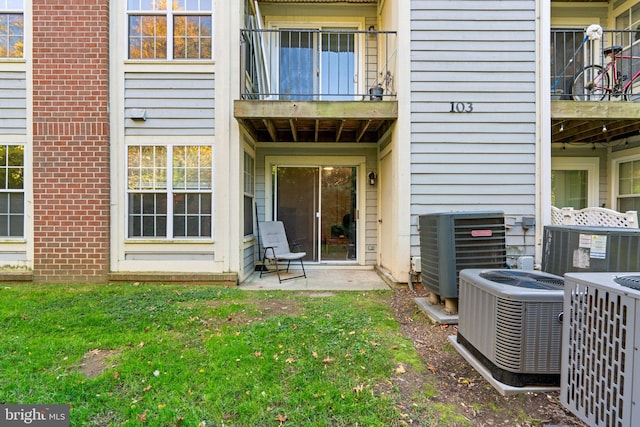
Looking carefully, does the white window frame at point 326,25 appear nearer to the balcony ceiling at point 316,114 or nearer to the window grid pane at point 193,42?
the balcony ceiling at point 316,114

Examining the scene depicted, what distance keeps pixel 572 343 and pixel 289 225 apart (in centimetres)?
528

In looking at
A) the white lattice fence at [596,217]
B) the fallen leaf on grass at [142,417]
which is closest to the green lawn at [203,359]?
the fallen leaf on grass at [142,417]

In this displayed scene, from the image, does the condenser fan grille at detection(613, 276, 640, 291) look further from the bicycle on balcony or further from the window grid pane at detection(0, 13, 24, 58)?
the window grid pane at detection(0, 13, 24, 58)

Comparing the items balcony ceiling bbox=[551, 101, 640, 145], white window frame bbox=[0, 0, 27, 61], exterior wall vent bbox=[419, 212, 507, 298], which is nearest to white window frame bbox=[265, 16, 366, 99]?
balcony ceiling bbox=[551, 101, 640, 145]

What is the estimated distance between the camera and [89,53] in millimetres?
4840

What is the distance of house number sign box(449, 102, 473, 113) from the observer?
4.82 metres

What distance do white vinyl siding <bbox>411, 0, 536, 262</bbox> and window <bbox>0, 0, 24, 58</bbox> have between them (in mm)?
5910

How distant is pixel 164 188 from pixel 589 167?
7769 millimetres

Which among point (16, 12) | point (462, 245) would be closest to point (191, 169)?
point (16, 12)

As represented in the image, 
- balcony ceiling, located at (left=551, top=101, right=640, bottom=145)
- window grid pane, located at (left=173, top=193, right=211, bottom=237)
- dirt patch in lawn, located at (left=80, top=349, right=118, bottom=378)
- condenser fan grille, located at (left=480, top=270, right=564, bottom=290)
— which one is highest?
balcony ceiling, located at (left=551, top=101, right=640, bottom=145)

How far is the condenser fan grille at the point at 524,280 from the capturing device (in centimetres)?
217

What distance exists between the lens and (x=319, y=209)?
21.4 ft

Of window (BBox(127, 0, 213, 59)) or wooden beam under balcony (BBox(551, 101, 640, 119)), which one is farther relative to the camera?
window (BBox(127, 0, 213, 59))

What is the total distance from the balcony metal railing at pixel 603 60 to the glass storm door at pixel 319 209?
3.91 m
